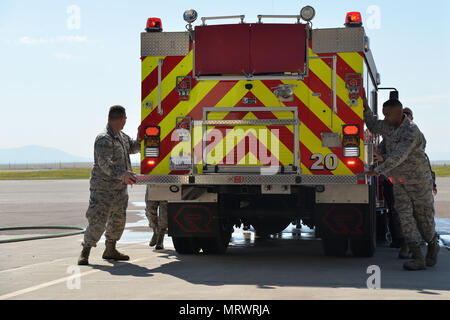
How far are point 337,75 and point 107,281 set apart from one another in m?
3.61

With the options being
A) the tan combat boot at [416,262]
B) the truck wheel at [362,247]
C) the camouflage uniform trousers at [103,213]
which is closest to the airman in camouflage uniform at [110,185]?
the camouflage uniform trousers at [103,213]

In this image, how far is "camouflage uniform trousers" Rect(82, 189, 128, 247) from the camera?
8.43 meters

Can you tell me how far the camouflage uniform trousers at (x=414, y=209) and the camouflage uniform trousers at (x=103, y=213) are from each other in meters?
3.35

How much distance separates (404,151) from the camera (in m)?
7.98

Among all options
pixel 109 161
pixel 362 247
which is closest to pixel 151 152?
pixel 109 161

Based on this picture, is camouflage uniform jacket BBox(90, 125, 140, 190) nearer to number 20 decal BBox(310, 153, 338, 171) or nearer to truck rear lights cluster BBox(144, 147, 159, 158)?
truck rear lights cluster BBox(144, 147, 159, 158)

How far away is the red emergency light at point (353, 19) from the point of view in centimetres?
830

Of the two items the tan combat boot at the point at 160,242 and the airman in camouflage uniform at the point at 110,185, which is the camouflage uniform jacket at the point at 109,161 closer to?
the airman in camouflage uniform at the point at 110,185

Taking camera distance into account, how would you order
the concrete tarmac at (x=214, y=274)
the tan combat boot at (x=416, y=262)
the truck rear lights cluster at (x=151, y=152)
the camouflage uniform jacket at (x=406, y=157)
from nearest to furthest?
the concrete tarmac at (x=214, y=274) → the tan combat boot at (x=416, y=262) → the camouflage uniform jacket at (x=406, y=157) → the truck rear lights cluster at (x=151, y=152)

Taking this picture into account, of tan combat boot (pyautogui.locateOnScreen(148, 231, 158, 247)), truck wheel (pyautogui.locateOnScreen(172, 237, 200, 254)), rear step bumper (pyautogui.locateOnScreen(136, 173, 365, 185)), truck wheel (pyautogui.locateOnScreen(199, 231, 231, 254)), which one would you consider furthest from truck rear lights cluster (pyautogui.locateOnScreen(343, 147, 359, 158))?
tan combat boot (pyautogui.locateOnScreen(148, 231, 158, 247))

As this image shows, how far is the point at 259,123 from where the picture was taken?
838 cm

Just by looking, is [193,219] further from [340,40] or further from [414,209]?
[340,40]

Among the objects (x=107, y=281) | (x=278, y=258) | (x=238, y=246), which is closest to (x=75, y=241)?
(x=238, y=246)
